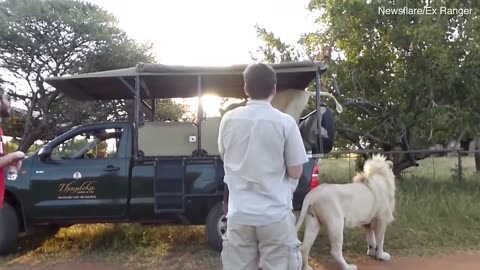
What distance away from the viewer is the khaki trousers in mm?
2967

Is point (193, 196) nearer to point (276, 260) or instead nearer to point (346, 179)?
point (276, 260)

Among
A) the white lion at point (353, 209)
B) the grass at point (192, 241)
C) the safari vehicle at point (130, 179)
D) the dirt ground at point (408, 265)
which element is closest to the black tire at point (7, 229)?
the safari vehicle at point (130, 179)

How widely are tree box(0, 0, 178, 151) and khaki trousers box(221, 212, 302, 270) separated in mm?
13448

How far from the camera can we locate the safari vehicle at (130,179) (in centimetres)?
679

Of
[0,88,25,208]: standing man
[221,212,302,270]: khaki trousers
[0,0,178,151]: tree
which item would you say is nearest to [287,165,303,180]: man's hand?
[221,212,302,270]: khaki trousers

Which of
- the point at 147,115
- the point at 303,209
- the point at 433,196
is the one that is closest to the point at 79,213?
the point at 303,209

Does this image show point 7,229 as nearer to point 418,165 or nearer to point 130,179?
point 130,179

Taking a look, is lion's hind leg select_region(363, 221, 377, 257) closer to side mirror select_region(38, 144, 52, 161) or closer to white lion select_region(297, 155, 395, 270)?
white lion select_region(297, 155, 395, 270)

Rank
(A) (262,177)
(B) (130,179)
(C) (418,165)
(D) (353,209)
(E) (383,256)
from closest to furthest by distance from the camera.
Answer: (A) (262,177) → (D) (353,209) → (E) (383,256) → (B) (130,179) → (C) (418,165)

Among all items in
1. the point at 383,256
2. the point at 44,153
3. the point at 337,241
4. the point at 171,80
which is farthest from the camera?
the point at 171,80

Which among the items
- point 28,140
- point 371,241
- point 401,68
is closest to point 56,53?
point 28,140

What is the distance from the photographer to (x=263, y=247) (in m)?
3.01

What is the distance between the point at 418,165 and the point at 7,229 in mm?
10028

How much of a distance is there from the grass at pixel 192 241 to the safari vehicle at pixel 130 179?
0.39 m
